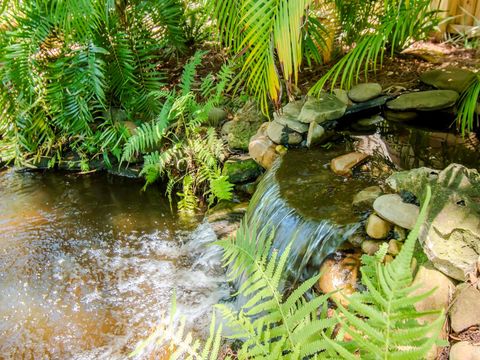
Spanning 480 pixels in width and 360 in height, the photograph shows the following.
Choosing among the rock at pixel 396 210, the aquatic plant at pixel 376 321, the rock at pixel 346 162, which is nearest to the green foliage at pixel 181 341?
the aquatic plant at pixel 376 321

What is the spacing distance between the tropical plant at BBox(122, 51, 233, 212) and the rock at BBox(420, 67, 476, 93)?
163 centimetres

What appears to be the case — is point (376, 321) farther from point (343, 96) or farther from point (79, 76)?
point (79, 76)

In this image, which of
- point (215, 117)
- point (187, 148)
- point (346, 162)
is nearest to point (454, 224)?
point (346, 162)

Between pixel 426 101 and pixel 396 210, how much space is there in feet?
5.15

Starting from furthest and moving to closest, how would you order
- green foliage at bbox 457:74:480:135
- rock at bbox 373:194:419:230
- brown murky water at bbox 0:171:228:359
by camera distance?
green foliage at bbox 457:74:480:135
brown murky water at bbox 0:171:228:359
rock at bbox 373:194:419:230

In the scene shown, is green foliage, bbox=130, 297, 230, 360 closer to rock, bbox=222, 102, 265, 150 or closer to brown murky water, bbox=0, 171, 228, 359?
brown murky water, bbox=0, 171, 228, 359

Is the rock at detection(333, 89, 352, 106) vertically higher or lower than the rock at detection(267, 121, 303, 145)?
higher

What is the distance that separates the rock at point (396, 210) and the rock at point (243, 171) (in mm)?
1476

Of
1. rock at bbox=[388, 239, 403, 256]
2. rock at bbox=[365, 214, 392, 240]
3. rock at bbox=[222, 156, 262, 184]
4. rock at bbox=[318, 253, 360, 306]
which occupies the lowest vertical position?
rock at bbox=[222, 156, 262, 184]

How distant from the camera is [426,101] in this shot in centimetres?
332

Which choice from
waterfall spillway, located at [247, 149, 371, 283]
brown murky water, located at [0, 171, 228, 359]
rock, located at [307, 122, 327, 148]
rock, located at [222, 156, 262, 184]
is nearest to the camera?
waterfall spillway, located at [247, 149, 371, 283]

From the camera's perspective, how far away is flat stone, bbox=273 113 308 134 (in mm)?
3344

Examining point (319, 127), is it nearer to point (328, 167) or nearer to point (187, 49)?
point (328, 167)

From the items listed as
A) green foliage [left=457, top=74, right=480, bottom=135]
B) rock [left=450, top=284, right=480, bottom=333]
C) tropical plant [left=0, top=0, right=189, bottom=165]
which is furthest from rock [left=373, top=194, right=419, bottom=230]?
tropical plant [left=0, top=0, right=189, bottom=165]
